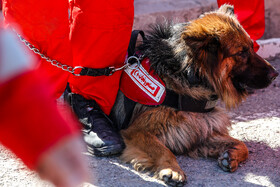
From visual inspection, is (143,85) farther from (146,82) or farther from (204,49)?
(204,49)

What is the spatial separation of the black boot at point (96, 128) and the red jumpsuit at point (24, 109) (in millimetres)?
2034

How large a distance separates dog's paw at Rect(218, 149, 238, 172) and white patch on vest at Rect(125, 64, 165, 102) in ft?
1.95

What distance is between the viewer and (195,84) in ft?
8.69

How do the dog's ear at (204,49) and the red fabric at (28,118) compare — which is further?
the dog's ear at (204,49)

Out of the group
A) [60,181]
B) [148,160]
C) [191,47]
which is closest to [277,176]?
[148,160]

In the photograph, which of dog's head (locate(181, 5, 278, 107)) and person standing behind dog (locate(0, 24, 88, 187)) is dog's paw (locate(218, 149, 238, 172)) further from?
person standing behind dog (locate(0, 24, 88, 187))

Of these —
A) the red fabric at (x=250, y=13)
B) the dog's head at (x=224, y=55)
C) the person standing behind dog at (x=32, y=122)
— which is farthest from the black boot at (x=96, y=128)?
the person standing behind dog at (x=32, y=122)

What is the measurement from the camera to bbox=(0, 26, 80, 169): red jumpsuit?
1.92 feet

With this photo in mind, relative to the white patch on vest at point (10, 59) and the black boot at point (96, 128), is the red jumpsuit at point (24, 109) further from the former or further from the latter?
the black boot at point (96, 128)

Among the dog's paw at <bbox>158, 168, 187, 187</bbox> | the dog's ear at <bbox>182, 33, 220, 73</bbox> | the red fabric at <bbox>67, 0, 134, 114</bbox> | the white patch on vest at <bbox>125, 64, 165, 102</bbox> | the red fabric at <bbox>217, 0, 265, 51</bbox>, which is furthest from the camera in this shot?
the red fabric at <bbox>217, 0, 265, 51</bbox>

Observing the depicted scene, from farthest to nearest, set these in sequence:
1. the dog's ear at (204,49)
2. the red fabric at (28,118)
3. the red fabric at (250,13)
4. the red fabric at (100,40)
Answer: the red fabric at (250,13) → the red fabric at (100,40) → the dog's ear at (204,49) → the red fabric at (28,118)

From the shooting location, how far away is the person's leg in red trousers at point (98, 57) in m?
2.58

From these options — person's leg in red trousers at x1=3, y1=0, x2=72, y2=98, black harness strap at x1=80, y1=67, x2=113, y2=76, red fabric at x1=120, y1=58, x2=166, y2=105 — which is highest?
person's leg in red trousers at x1=3, y1=0, x2=72, y2=98

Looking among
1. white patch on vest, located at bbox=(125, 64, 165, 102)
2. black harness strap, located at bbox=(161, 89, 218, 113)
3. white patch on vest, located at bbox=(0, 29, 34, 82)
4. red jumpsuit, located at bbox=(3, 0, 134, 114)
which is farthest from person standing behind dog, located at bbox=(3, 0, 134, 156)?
white patch on vest, located at bbox=(0, 29, 34, 82)
